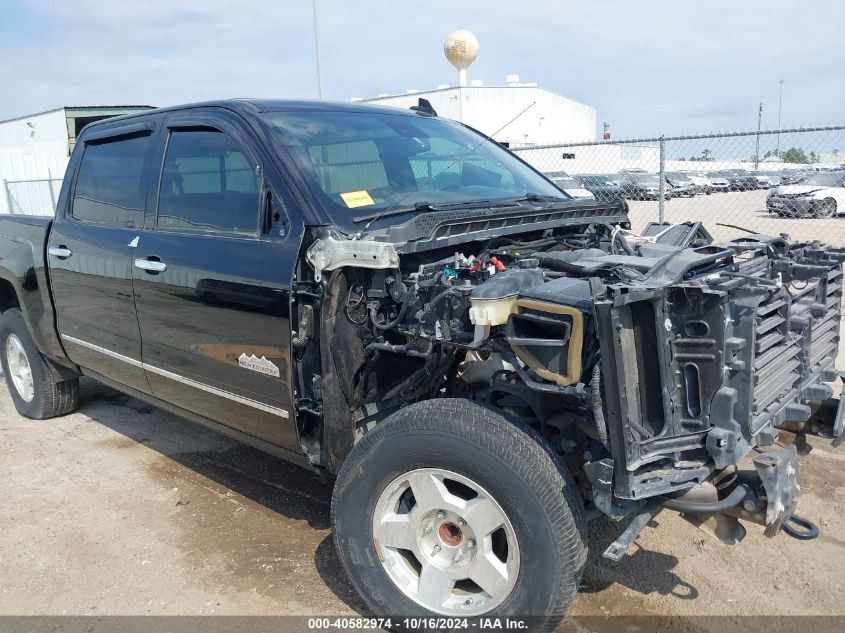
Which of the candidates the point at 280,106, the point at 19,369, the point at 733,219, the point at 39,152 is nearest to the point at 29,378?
the point at 19,369

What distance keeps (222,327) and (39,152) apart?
19700 millimetres

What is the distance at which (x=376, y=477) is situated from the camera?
8.75 ft

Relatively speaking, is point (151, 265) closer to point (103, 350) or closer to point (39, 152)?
point (103, 350)

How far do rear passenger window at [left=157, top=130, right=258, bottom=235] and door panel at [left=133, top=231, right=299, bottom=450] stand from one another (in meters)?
0.09

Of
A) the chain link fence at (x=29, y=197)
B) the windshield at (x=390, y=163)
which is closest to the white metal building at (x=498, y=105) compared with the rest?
the chain link fence at (x=29, y=197)

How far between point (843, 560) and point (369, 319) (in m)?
2.39

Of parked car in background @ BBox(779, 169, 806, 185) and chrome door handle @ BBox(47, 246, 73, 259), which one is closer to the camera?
chrome door handle @ BBox(47, 246, 73, 259)

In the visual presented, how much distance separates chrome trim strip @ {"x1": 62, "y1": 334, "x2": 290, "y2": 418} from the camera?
3137 mm

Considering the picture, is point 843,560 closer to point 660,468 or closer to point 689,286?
point 660,468

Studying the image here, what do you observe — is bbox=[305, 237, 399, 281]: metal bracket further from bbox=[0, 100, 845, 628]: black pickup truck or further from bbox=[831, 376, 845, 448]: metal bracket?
bbox=[831, 376, 845, 448]: metal bracket

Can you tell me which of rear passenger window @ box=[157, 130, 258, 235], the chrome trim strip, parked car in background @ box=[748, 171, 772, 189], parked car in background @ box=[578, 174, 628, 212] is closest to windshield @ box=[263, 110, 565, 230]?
rear passenger window @ box=[157, 130, 258, 235]

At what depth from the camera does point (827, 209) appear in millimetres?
16453

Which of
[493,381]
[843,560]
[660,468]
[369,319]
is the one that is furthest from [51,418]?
[843,560]

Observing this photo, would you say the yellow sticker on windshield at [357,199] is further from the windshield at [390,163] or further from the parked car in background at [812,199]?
the parked car in background at [812,199]
